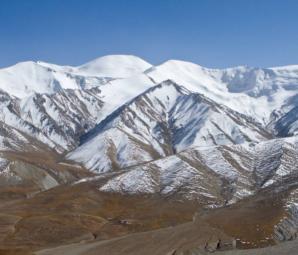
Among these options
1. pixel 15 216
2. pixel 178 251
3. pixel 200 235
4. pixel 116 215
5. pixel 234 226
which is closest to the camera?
pixel 178 251

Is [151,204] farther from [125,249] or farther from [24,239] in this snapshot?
[125,249]

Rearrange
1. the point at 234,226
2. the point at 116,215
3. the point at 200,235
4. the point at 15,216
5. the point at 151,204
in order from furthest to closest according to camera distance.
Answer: the point at 151,204
the point at 116,215
the point at 15,216
the point at 234,226
the point at 200,235

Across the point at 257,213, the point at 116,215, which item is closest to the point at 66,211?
the point at 116,215

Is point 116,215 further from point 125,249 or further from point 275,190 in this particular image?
point 125,249

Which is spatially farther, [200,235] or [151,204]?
[151,204]

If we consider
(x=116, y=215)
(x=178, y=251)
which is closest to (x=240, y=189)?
(x=116, y=215)

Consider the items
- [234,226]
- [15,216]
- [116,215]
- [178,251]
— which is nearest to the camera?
[178,251]

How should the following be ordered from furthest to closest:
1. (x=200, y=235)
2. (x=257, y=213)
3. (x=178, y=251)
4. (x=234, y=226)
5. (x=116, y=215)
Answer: (x=116, y=215)
(x=257, y=213)
(x=234, y=226)
(x=200, y=235)
(x=178, y=251)

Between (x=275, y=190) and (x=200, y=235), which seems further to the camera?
(x=275, y=190)
